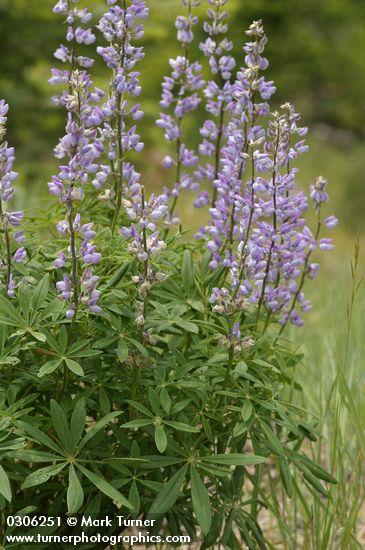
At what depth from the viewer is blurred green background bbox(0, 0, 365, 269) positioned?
8828mm

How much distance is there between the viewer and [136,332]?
7.20 ft

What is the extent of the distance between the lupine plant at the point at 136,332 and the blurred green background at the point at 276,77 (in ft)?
6.86

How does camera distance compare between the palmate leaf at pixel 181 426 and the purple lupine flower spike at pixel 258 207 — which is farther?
the purple lupine flower spike at pixel 258 207

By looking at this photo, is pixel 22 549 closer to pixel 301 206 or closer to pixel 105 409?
pixel 105 409

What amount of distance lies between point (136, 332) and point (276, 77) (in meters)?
20.3

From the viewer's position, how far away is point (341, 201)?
14.3m

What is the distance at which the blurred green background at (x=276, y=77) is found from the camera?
8.83 meters

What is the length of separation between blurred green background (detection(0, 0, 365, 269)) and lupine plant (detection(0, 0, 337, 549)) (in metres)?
2.09

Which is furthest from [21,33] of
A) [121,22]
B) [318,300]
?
[121,22]

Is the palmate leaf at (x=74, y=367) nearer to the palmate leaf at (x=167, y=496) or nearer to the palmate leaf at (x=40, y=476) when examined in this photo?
the palmate leaf at (x=40, y=476)

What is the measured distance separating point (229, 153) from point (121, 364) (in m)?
0.74

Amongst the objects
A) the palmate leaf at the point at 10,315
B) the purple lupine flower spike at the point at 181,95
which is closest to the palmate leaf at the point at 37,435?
the palmate leaf at the point at 10,315

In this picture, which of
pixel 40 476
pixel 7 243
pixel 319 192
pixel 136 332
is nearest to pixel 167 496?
pixel 40 476

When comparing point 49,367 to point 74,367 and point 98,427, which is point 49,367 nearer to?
point 74,367
